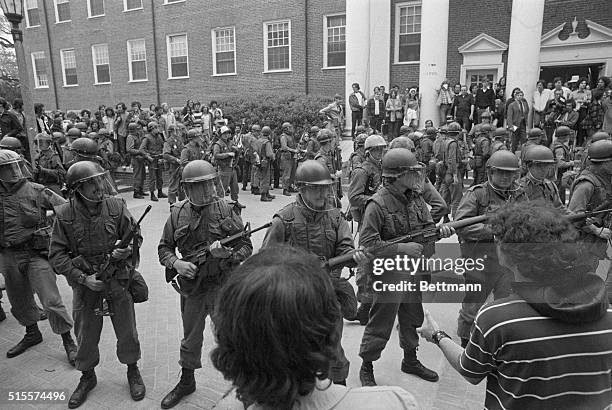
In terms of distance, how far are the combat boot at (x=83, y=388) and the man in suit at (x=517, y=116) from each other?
44.9 feet

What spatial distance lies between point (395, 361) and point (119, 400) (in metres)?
2.67

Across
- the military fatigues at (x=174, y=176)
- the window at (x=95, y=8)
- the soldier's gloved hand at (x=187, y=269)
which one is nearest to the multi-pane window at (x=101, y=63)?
the window at (x=95, y=8)

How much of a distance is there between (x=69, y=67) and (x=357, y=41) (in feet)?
72.5

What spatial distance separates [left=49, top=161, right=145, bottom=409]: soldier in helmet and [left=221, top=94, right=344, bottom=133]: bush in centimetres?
1360

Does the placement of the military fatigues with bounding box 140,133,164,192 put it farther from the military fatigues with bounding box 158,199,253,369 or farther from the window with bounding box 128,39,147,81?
the window with bounding box 128,39,147,81

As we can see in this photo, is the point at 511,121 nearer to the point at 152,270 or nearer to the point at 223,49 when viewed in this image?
the point at 152,270

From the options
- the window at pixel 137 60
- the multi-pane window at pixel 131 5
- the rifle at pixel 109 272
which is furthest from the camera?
the window at pixel 137 60

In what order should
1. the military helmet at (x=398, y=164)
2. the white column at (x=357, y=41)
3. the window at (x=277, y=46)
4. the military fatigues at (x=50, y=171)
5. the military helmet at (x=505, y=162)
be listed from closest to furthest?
the military helmet at (x=398, y=164) < the military helmet at (x=505, y=162) < the military fatigues at (x=50, y=171) < the white column at (x=357, y=41) < the window at (x=277, y=46)

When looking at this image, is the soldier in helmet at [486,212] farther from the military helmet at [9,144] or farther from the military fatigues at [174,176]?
the military fatigues at [174,176]

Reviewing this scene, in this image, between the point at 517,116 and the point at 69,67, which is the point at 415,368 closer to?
the point at 517,116

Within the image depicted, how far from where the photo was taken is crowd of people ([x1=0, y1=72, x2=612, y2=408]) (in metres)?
1.24

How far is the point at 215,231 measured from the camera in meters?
3.83

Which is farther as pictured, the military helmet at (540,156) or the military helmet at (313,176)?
the military helmet at (540,156)

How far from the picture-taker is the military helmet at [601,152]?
4836 mm
